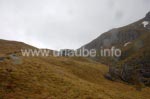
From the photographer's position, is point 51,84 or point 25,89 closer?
point 25,89

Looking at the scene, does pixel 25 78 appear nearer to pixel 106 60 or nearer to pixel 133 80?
pixel 133 80

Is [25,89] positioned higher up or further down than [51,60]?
further down

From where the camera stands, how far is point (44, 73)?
179 ft

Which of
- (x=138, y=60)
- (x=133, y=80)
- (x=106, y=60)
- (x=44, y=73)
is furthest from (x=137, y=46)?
(x=44, y=73)

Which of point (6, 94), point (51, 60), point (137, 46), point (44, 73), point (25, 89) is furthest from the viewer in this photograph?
point (137, 46)

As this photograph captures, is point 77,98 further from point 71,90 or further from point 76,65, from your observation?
point 76,65

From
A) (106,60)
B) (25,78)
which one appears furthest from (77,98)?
(106,60)

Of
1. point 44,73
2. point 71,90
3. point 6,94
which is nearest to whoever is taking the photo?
point 6,94

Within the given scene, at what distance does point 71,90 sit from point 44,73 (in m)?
8.22

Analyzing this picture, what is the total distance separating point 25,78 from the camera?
4941 centimetres

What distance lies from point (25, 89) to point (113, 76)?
3814cm

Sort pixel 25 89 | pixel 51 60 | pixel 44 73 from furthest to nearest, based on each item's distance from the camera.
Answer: pixel 51 60, pixel 44 73, pixel 25 89

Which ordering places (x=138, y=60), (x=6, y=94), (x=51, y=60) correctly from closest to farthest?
(x=6, y=94) → (x=51, y=60) → (x=138, y=60)

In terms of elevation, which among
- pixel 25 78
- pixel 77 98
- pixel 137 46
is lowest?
pixel 77 98
